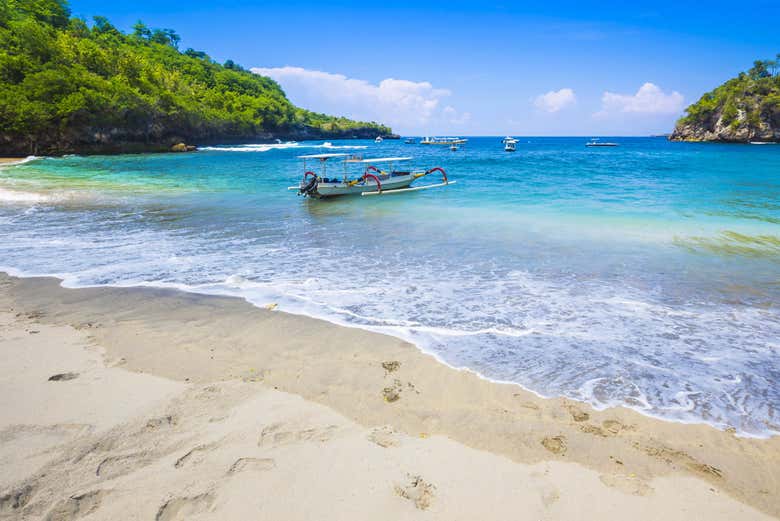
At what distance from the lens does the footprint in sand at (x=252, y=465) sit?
11.7 ft

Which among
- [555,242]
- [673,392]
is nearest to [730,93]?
[555,242]

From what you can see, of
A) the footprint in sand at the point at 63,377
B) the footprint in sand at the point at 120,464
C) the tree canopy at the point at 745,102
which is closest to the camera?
the footprint in sand at the point at 120,464

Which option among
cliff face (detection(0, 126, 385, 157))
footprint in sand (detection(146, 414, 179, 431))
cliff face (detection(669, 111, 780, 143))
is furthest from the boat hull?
cliff face (detection(669, 111, 780, 143))

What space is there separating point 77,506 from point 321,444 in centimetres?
191

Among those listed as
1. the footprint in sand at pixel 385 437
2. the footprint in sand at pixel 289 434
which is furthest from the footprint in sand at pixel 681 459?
the footprint in sand at pixel 289 434

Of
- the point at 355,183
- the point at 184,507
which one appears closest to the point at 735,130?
the point at 355,183

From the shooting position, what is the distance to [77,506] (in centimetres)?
311

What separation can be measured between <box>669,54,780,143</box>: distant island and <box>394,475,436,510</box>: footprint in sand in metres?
136

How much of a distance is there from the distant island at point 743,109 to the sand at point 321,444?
133544 millimetres

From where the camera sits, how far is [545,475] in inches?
144

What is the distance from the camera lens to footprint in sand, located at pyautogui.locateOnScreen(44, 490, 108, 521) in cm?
302

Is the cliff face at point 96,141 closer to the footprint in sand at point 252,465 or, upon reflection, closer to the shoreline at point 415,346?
the shoreline at point 415,346

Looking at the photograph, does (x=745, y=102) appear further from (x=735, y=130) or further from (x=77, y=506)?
(x=77, y=506)

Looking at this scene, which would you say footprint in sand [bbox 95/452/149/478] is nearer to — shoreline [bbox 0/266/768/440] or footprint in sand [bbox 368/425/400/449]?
footprint in sand [bbox 368/425/400/449]
